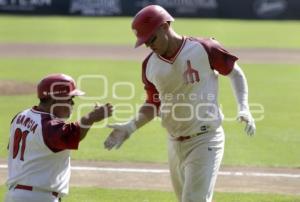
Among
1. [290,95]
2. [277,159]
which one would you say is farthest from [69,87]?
[290,95]

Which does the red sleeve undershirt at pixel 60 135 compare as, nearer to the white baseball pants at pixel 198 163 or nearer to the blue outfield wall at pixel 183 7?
the white baseball pants at pixel 198 163

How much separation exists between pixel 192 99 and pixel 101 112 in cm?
114

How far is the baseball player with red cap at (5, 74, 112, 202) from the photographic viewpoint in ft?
17.9

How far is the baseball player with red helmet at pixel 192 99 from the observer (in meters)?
6.25

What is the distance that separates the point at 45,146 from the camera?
17.9ft

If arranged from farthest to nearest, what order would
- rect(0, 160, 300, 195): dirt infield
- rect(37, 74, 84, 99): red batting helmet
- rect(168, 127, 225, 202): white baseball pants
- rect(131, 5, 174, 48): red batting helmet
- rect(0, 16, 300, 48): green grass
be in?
rect(0, 16, 300, 48): green grass
rect(0, 160, 300, 195): dirt infield
rect(168, 127, 225, 202): white baseball pants
rect(131, 5, 174, 48): red batting helmet
rect(37, 74, 84, 99): red batting helmet

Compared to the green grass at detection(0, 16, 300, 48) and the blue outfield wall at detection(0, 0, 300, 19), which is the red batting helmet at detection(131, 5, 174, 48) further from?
the blue outfield wall at detection(0, 0, 300, 19)

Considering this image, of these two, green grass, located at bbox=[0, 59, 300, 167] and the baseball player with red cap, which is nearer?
the baseball player with red cap

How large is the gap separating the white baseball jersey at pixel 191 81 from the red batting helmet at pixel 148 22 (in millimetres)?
383

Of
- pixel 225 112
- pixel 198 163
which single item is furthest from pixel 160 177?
pixel 225 112

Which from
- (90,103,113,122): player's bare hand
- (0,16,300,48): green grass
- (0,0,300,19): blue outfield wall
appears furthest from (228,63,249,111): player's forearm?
(0,0,300,19): blue outfield wall

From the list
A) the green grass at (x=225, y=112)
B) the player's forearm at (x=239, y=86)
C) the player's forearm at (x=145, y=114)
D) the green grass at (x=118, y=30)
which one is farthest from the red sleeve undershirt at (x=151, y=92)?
the green grass at (x=118, y=30)

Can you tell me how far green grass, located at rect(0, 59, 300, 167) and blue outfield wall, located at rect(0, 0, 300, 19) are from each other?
55.7 feet

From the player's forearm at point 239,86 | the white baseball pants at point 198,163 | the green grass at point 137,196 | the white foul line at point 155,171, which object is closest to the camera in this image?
the white baseball pants at point 198,163
